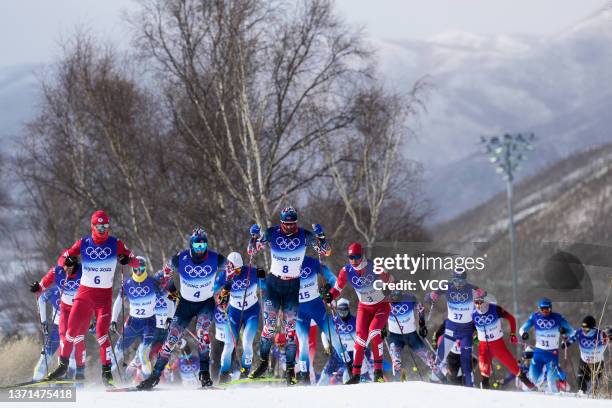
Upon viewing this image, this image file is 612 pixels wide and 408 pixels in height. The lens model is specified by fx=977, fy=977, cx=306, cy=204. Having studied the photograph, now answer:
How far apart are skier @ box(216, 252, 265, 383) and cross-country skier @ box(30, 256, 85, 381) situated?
6.75 ft

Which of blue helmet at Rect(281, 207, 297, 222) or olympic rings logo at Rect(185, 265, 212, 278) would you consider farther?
blue helmet at Rect(281, 207, 297, 222)

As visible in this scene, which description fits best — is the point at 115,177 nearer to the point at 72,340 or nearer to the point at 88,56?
the point at 88,56

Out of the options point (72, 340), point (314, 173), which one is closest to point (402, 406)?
point (72, 340)

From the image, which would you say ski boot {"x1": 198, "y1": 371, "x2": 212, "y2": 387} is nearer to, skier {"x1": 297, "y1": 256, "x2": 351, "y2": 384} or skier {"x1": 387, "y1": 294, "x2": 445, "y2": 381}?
skier {"x1": 297, "y1": 256, "x2": 351, "y2": 384}

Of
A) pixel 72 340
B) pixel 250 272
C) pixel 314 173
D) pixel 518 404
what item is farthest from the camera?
pixel 314 173

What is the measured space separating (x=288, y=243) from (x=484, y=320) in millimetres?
4170

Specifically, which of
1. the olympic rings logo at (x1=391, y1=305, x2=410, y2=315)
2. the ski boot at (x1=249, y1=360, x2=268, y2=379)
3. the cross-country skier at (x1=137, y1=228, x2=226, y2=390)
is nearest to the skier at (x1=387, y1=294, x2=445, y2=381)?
the olympic rings logo at (x1=391, y1=305, x2=410, y2=315)

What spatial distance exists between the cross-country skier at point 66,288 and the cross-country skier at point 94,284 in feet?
0.38

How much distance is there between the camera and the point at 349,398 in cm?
984

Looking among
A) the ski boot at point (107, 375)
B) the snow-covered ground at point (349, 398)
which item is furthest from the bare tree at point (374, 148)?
the snow-covered ground at point (349, 398)

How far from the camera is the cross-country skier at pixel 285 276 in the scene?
12891mm

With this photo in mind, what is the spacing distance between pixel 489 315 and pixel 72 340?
6604 mm

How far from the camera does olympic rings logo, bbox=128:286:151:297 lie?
49.5ft

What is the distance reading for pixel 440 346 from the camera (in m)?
15.7
